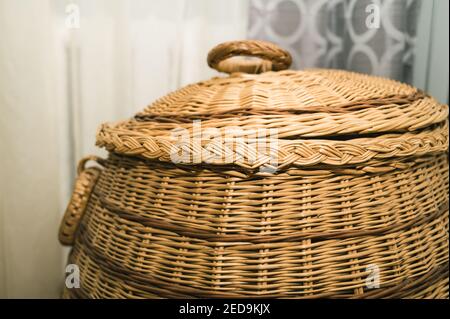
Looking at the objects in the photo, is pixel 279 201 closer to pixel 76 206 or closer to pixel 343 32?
pixel 76 206

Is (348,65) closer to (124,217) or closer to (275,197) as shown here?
(275,197)

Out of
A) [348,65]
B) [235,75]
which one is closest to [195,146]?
[235,75]

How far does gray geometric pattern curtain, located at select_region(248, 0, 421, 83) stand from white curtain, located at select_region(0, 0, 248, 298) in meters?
0.10

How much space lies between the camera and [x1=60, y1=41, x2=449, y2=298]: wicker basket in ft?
1.86

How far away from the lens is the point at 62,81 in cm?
97

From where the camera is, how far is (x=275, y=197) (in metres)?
0.58

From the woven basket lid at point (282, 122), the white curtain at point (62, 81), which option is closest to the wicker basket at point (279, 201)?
the woven basket lid at point (282, 122)

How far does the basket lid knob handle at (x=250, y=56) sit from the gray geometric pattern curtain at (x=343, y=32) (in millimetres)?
255

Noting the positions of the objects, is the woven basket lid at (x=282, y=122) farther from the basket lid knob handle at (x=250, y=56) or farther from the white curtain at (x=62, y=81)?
the white curtain at (x=62, y=81)

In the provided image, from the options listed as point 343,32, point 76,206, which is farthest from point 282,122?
point 343,32

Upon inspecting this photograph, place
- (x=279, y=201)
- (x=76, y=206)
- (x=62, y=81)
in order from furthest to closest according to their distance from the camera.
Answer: (x=62, y=81), (x=76, y=206), (x=279, y=201)

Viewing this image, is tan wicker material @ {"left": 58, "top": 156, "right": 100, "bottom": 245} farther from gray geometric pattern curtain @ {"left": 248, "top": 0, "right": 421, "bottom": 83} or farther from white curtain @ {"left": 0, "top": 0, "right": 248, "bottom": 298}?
gray geometric pattern curtain @ {"left": 248, "top": 0, "right": 421, "bottom": 83}

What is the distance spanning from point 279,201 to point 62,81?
2.19 ft

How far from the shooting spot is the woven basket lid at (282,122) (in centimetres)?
56
